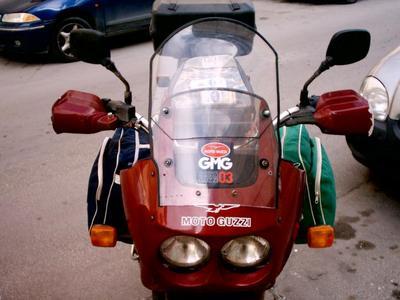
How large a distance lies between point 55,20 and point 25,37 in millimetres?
490

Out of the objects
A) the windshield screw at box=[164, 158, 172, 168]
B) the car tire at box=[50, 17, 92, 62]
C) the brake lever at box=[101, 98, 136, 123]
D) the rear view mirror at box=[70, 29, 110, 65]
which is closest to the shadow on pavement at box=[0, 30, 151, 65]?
the car tire at box=[50, 17, 92, 62]

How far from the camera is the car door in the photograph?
809 cm

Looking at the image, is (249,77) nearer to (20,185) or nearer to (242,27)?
(242,27)

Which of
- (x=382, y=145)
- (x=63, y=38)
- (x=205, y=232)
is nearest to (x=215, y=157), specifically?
(x=205, y=232)

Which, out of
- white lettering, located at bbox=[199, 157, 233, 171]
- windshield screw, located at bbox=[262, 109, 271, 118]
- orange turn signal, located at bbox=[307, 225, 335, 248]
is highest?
windshield screw, located at bbox=[262, 109, 271, 118]

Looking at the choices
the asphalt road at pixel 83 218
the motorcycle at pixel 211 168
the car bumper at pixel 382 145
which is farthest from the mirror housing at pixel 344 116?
the car bumper at pixel 382 145

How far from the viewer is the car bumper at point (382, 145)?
3.49 meters

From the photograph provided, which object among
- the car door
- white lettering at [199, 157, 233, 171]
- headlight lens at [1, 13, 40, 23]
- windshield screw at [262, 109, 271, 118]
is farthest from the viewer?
the car door

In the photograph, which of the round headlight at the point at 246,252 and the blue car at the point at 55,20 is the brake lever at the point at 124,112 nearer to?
the round headlight at the point at 246,252

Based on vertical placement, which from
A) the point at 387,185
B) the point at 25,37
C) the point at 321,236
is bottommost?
the point at 387,185

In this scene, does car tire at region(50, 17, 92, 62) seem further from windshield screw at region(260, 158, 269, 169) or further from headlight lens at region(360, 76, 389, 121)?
windshield screw at region(260, 158, 269, 169)

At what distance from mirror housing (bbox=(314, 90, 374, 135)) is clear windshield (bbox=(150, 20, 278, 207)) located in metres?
0.20

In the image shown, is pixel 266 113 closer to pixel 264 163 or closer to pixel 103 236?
pixel 264 163

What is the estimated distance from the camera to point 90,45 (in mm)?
2182
